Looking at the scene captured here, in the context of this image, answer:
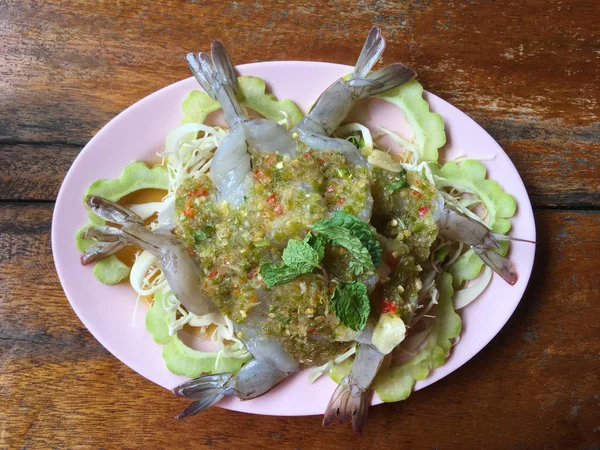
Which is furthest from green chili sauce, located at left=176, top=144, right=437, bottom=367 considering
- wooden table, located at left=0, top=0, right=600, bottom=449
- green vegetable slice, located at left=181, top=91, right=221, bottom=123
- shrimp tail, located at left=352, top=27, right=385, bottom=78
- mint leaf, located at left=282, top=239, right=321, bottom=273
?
wooden table, located at left=0, top=0, right=600, bottom=449

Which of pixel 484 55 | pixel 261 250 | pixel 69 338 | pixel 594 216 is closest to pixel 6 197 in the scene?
pixel 69 338

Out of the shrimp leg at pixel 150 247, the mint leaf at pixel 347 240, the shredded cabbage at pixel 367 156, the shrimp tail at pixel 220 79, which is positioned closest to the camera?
the mint leaf at pixel 347 240

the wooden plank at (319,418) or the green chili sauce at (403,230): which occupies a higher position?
the green chili sauce at (403,230)

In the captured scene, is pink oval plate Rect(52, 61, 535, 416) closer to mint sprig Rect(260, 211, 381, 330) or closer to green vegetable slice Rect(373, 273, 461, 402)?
green vegetable slice Rect(373, 273, 461, 402)

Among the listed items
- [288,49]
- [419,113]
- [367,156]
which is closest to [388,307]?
[367,156]

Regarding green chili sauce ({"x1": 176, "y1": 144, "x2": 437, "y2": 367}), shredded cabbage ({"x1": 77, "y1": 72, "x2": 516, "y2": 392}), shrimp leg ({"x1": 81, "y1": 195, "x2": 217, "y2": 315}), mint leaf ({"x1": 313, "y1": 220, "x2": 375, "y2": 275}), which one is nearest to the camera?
mint leaf ({"x1": 313, "y1": 220, "x2": 375, "y2": 275})

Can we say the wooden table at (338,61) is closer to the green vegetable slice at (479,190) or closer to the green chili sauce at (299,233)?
the green vegetable slice at (479,190)

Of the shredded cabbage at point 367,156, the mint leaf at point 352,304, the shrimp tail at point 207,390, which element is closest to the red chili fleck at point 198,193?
the shredded cabbage at point 367,156
